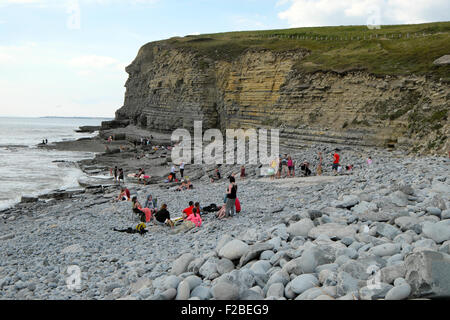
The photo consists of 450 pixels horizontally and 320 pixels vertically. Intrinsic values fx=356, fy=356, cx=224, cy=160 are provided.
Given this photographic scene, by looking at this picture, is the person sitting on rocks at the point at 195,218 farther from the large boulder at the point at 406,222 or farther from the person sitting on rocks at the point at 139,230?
the large boulder at the point at 406,222

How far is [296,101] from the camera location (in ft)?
103

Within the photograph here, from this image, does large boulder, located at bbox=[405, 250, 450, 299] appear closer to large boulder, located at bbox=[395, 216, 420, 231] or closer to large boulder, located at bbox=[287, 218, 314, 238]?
large boulder, located at bbox=[395, 216, 420, 231]

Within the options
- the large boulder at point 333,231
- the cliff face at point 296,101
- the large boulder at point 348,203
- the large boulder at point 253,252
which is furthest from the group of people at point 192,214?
the cliff face at point 296,101

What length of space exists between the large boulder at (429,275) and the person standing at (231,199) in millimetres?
7574

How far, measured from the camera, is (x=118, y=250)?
31.6 ft

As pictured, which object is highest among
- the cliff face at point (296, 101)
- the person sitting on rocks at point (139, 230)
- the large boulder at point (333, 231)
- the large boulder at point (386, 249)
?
the cliff face at point (296, 101)

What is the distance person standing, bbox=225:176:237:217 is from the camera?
1165cm

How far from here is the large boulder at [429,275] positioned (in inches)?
155

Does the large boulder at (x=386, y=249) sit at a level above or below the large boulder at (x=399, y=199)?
below

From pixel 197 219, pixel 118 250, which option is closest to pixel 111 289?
pixel 118 250

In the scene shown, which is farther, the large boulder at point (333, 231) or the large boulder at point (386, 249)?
the large boulder at point (333, 231)

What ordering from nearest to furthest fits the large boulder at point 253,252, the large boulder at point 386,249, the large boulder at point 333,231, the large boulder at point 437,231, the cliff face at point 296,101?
the large boulder at point 386,249 < the large boulder at point 437,231 < the large boulder at point 253,252 < the large boulder at point 333,231 < the cliff face at point 296,101

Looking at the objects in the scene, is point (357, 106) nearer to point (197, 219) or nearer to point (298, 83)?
point (298, 83)

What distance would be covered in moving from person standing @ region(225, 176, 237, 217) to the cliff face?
42.0 ft
